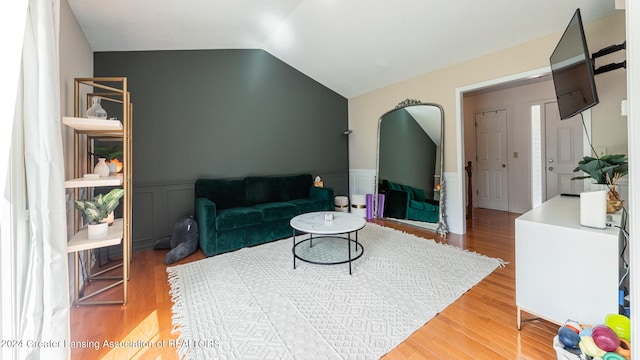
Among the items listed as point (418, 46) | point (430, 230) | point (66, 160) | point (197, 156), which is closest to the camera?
point (66, 160)

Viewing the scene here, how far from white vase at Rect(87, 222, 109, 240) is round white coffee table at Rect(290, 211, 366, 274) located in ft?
4.75

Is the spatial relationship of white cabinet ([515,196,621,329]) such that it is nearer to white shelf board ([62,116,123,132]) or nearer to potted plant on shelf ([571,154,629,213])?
potted plant on shelf ([571,154,629,213])

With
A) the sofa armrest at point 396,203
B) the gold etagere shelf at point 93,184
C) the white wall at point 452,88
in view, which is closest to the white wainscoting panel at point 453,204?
the white wall at point 452,88

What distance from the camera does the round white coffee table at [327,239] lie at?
226cm

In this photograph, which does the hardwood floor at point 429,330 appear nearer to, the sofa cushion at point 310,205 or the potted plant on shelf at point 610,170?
the potted plant on shelf at point 610,170

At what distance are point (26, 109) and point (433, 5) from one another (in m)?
3.21

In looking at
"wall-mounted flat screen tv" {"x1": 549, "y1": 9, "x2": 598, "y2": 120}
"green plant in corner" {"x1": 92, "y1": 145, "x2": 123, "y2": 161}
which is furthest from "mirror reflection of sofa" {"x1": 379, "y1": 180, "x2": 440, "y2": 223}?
"green plant in corner" {"x1": 92, "y1": 145, "x2": 123, "y2": 161}

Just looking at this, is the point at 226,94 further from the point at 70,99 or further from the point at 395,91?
the point at 395,91

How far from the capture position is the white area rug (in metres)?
1.42

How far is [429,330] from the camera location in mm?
1547

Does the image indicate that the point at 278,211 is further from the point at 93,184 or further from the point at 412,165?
the point at 412,165

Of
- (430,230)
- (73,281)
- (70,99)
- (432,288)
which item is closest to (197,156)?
(70,99)

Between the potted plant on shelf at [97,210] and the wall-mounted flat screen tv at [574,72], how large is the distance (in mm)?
3310

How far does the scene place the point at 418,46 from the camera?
3148mm
